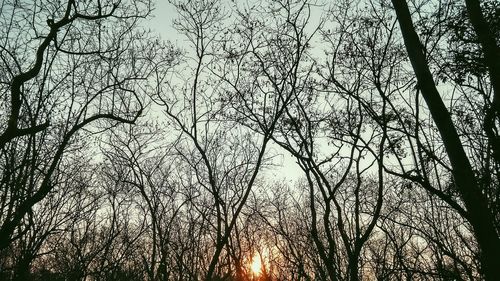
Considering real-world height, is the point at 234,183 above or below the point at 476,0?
above

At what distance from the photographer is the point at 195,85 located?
12.7 meters

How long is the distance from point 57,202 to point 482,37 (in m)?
13.5

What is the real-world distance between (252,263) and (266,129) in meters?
24.2

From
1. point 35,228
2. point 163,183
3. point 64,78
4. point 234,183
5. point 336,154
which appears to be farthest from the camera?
point 163,183

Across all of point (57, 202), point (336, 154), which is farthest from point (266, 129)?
point (57, 202)

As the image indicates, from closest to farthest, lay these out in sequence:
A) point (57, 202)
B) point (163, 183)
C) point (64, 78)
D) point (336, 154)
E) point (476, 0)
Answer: point (476, 0)
point (64, 78)
point (336, 154)
point (57, 202)
point (163, 183)

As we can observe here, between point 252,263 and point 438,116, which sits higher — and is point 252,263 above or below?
above

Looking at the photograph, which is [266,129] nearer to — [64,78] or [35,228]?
[64,78]

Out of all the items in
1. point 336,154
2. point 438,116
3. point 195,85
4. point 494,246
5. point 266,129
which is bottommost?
point 494,246

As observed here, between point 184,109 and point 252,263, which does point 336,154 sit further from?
point 252,263

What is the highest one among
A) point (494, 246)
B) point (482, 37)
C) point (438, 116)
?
point (482, 37)

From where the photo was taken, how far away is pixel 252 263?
108 feet

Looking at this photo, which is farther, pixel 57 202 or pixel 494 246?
pixel 57 202

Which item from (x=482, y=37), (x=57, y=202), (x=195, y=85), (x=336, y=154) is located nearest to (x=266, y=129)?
(x=336, y=154)
